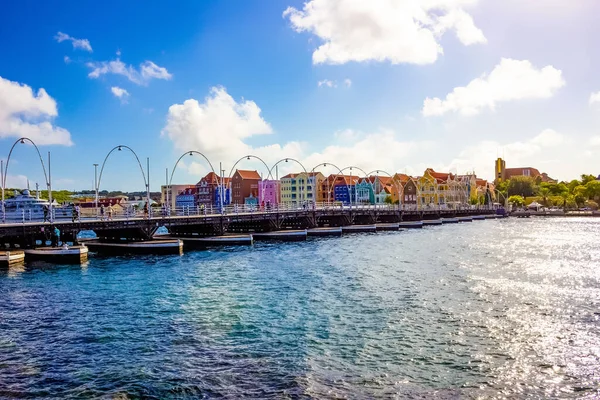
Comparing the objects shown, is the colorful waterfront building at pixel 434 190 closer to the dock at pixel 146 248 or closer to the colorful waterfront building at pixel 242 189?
the colorful waterfront building at pixel 242 189

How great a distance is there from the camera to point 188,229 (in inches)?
2936

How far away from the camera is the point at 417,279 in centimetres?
3659

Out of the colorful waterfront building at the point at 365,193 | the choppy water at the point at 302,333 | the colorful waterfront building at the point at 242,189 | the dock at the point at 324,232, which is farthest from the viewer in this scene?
the colorful waterfront building at the point at 242,189

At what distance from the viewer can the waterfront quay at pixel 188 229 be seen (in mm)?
50959

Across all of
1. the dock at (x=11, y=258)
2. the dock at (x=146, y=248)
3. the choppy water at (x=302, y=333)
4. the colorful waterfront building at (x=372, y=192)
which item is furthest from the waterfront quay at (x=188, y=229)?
the colorful waterfront building at (x=372, y=192)

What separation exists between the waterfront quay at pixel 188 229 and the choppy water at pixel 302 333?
936 cm

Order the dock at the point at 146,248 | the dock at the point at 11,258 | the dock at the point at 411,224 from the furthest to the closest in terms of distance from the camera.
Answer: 1. the dock at the point at 411,224
2. the dock at the point at 146,248
3. the dock at the point at 11,258

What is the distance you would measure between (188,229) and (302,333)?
55.8 metres

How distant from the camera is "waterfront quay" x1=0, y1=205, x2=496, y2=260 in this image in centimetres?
5096

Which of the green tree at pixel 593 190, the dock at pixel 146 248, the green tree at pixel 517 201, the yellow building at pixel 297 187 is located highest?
the yellow building at pixel 297 187

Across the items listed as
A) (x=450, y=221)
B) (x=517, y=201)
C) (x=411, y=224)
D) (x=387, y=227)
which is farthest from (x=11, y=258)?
(x=517, y=201)

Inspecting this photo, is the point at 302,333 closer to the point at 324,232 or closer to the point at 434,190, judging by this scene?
the point at 324,232

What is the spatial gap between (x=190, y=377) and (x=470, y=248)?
5206 centimetres

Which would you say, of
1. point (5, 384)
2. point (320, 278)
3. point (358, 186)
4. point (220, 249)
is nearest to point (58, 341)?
point (5, 384)
